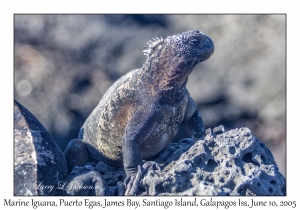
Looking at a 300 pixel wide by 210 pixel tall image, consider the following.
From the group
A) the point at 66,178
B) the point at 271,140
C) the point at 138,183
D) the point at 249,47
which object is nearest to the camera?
the point at 138,183

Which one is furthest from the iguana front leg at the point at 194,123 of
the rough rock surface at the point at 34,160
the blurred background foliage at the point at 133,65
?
the blurred background foliage at the point at 133,65

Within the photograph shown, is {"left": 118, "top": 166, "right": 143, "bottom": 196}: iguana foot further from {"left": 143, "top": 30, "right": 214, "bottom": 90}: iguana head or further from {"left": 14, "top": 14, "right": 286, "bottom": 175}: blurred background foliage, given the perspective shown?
{"left": 14, "top": 14, "right": 286, "bottom": 175}: blurred background foliage

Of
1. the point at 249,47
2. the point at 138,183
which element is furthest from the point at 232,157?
the point at 249,47

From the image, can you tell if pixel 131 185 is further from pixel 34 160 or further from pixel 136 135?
pixel 34 160

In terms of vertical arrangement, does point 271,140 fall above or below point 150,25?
below

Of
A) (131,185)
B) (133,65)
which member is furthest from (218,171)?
(133,65)

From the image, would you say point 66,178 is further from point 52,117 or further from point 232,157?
point 52,117

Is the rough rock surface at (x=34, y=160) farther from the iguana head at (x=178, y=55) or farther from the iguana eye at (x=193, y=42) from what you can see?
the iguana eye at (x=193, y=42)
